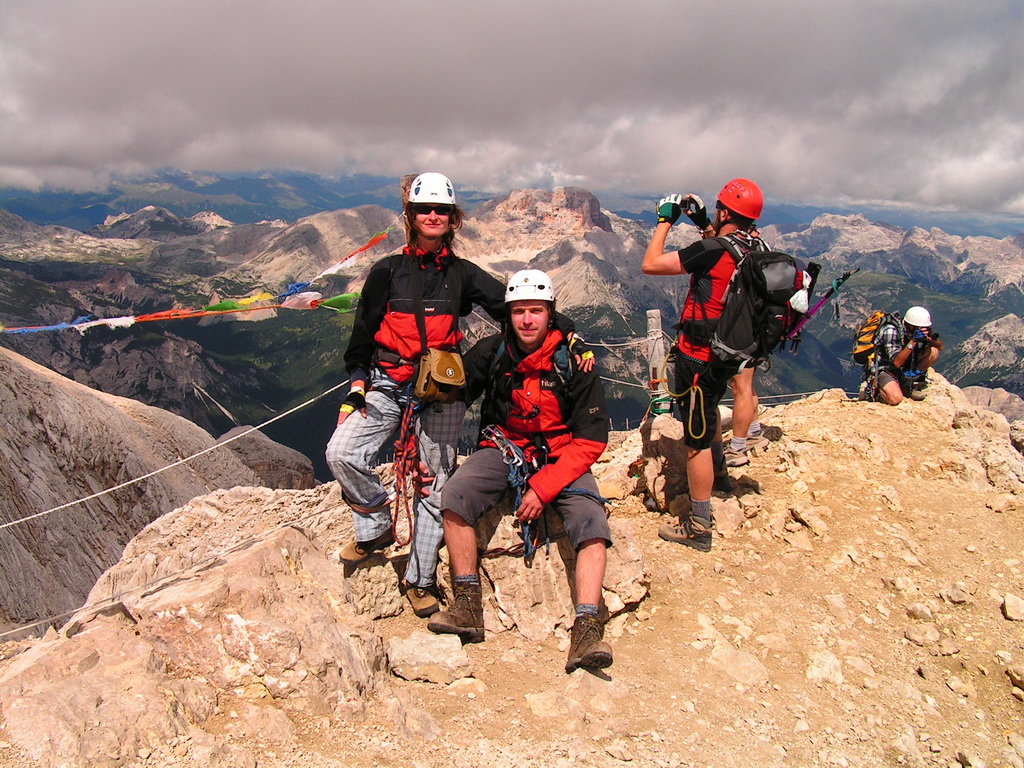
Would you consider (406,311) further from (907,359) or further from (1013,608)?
(907,359)

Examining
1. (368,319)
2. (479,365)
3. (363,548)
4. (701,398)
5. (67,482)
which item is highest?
(368,319)

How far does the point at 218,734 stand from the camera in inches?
145

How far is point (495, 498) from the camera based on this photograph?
18.7ft

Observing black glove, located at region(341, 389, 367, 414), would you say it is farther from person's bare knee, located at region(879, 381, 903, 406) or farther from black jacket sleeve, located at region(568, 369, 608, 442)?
person's bare knee, located at region(879, 381, 903, 406)

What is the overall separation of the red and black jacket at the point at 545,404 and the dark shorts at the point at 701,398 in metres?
1.49

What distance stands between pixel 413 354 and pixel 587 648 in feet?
11.0

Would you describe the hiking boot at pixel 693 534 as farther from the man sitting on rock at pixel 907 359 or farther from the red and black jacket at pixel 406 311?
the man sitting on rock at pixel 907 359

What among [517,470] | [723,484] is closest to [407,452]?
[517,470]

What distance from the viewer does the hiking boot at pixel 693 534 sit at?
23.5ft

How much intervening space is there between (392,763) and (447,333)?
12.4ft

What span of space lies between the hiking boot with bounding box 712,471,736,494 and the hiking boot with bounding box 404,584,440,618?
4693 millimetres

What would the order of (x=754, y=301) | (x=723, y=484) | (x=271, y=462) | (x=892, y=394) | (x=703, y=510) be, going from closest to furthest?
1. (x=754, y=301)
2. (x=703, y=510)
3. (x=723, y=484)
4. (x=892, y=394)
5. (x=271, y=462)

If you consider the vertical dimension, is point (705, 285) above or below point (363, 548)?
above

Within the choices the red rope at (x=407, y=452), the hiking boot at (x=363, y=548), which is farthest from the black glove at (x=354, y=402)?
the hiking boot at (x=363, y=548)
